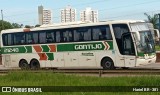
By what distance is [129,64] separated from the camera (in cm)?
2245

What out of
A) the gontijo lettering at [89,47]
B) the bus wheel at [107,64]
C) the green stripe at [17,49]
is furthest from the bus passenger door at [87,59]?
the green stripe at [17,49]

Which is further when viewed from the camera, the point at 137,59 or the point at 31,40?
the point at 31,40

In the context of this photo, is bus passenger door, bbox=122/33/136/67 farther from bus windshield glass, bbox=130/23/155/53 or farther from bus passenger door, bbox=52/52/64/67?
bus passenger door, bbox=52/52/64/67

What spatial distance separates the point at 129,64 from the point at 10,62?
1017cm

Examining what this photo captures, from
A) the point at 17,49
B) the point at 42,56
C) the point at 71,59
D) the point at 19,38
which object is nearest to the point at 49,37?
the point at 42,56

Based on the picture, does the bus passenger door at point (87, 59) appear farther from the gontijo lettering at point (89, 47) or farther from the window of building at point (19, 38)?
the window of building at point (19, 38)

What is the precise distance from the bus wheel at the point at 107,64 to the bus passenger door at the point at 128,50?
1.05 m

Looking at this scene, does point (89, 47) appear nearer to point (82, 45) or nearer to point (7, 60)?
point (82, 45)

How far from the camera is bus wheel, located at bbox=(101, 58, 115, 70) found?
76.4 feet

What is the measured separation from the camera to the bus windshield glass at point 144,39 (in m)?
22.5

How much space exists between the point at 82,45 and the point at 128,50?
3.30 metres

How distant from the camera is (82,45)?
961 inches

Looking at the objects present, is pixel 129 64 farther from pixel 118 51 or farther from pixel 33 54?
pixel 33 54

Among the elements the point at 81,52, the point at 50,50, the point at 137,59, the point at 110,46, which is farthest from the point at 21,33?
the point at 137,59
